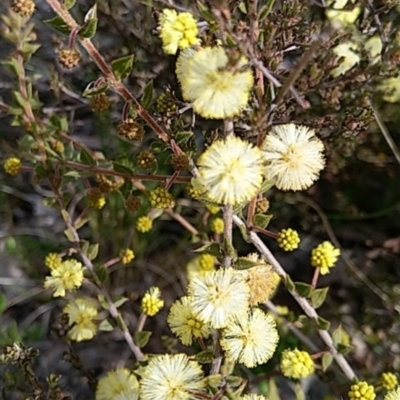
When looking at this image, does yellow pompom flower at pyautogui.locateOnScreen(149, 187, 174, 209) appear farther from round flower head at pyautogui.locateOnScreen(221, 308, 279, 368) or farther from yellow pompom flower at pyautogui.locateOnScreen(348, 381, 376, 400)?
yellow pompom flower at pyautogui.locateOnScreen(348, 381, 376, 400)

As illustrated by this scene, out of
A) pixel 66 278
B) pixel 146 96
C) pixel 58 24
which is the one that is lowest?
pixel 66 278

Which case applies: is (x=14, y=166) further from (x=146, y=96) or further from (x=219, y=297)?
(x=219, y=297)

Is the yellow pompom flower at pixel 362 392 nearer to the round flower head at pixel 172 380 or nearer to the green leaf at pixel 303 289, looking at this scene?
the green leaf at pixel 303 289

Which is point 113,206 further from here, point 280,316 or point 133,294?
point 280,316

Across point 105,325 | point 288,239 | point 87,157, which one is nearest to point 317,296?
point 288,239

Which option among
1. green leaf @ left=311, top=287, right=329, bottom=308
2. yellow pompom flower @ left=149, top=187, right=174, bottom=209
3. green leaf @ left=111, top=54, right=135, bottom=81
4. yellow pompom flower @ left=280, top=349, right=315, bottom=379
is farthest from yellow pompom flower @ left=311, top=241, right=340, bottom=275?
green leaf @ left=111, top=54, right=135, bottom=81

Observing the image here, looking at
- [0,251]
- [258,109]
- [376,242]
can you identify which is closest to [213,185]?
[258,109]
